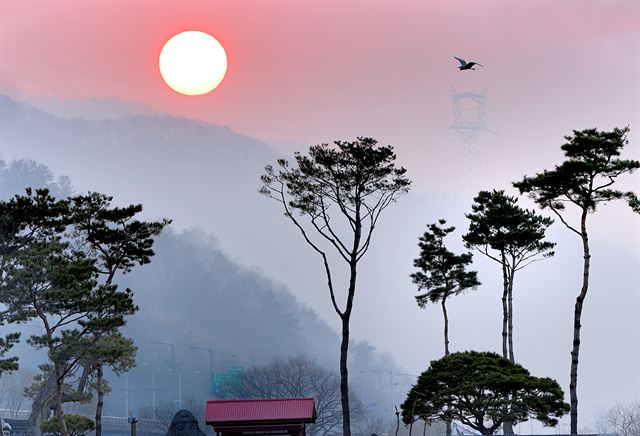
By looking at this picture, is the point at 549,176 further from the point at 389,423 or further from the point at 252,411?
the point at 389,423

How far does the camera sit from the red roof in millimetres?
57031

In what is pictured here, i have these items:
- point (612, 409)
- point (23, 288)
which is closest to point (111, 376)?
point (612, 409)

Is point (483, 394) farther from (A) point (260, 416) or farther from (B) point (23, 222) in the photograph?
(B) point (23, 222)

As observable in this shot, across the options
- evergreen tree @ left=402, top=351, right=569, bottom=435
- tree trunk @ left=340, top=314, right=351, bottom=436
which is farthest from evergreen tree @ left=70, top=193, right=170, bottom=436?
evergreen tree @ left=402, top=351, right=569, bottom=435

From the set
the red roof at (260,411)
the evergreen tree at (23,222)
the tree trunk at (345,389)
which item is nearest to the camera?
the evergreen tree at (23,222)

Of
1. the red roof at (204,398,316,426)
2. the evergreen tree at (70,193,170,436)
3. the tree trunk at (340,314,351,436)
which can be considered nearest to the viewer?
the red roof at (204,398,316,426)

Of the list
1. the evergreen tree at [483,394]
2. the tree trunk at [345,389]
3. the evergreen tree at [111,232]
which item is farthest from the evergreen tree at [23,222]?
the evergreen tree at [483,394]

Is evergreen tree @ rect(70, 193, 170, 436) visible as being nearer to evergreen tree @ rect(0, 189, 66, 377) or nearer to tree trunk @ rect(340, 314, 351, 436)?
evergreen tree @ rect(0, 189, 66, 377)

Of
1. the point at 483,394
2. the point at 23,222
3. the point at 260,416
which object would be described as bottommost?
the point at 260,416

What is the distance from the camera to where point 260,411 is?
188ft

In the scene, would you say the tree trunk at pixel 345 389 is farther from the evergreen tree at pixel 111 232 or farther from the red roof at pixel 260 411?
the evergreen tree at pixel 111 232

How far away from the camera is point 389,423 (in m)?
194

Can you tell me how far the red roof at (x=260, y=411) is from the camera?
187ft

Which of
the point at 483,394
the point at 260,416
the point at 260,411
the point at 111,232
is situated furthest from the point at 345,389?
the point at 111,232
